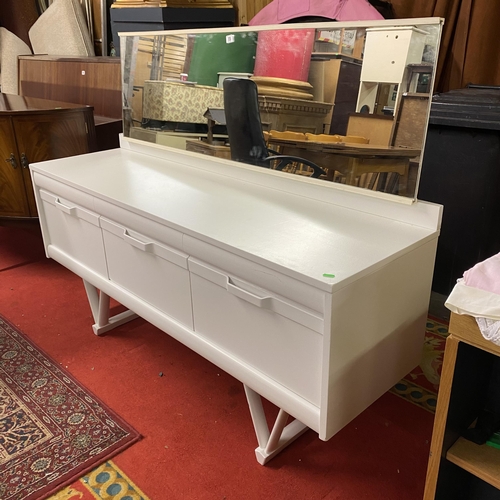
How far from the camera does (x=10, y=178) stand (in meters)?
2.24

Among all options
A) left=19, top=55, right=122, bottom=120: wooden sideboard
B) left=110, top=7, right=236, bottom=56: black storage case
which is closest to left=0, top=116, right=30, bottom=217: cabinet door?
left=19, top=55, right=122, bottom=120: wooden sideboard

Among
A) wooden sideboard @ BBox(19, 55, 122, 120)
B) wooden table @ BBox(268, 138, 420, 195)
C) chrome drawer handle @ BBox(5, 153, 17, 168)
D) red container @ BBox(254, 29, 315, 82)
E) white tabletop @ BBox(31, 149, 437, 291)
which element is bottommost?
chrome drawer handle @ BBox(5, 153, 17, 168)

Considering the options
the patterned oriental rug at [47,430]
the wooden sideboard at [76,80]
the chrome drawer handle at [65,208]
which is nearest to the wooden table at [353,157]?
the chrome drawer handle at [65,208]

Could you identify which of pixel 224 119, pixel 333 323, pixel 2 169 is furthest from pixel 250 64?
pixel 2 169

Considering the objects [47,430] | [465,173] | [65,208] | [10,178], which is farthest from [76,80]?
[465,173]

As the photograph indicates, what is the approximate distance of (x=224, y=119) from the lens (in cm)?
147

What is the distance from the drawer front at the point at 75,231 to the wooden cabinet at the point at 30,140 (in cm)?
60

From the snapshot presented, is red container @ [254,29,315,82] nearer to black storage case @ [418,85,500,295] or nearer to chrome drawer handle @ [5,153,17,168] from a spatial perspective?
Result: black storage case @ [418,85,500,295]

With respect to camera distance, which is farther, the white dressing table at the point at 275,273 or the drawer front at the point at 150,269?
the drawer front at the point at 150,269

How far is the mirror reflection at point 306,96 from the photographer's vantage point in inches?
42.8

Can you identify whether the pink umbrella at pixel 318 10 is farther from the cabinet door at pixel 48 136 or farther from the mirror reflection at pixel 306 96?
the cabinet door at pixel 48 136

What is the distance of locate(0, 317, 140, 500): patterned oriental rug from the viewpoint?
1.30 metres

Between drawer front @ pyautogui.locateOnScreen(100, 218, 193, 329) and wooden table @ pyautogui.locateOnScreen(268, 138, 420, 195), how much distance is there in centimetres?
43

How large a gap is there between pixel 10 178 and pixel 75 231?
87cm
